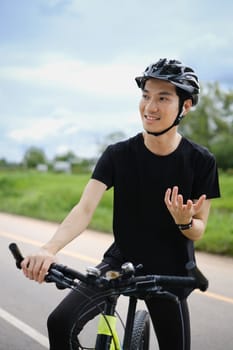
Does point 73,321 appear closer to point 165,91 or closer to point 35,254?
point 35,254

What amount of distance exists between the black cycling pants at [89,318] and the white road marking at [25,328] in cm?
212

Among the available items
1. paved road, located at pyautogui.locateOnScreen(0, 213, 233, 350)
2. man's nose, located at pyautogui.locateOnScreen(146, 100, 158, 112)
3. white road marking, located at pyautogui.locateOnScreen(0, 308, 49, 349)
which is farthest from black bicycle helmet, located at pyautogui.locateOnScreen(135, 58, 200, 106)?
white road marking, located at pyautogui.locateOnScreen(0, 308, 49, 349)

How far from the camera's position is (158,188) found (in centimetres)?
236

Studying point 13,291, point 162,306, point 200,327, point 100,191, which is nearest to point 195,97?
point 100,191

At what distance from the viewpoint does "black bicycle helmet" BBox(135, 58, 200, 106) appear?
2262 mm

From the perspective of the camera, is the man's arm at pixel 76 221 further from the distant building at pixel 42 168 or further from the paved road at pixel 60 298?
the distant building at pixel 42 168

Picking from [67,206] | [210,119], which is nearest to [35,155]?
[210,119]

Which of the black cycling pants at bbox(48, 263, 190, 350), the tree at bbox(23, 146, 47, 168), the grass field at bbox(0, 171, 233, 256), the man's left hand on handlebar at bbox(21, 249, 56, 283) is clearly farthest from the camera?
the tree at bbox(23, 146, 47, 168)

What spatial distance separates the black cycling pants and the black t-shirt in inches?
6.2

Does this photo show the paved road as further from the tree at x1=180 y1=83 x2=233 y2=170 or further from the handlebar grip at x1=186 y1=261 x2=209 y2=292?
the tree at x1=180 y1=83 x2=233 y2=170

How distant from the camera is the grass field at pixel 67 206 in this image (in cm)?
942

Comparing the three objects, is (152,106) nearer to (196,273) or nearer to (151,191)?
(151,191)

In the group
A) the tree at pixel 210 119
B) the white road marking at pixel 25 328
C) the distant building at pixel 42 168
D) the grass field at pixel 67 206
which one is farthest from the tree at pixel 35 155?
the white road marking at pixel 25 328

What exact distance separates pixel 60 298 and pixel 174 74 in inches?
158
